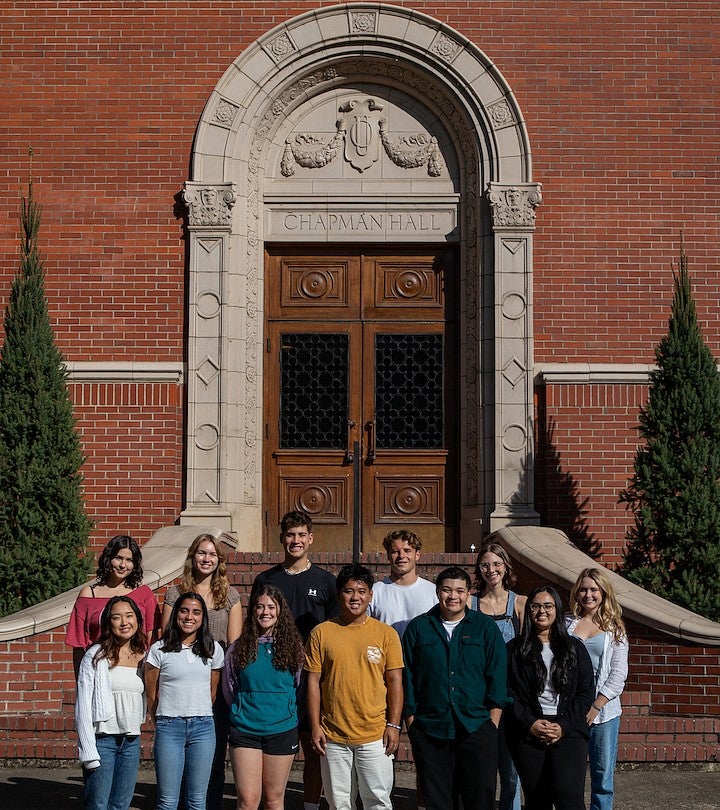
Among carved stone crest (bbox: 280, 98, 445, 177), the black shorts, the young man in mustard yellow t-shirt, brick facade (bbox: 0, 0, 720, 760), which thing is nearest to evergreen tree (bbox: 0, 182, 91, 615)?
brick facade (bbox: 0, 0, 720, 760)

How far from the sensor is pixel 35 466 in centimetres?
1123

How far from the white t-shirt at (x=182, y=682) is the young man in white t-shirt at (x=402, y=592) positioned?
1184 mm

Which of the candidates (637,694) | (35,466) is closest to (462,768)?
(637,694)

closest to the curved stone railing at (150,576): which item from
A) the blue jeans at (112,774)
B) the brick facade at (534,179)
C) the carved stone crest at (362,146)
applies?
the brick facade at (534,179)

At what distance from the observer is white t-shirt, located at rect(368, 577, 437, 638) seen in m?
7.20

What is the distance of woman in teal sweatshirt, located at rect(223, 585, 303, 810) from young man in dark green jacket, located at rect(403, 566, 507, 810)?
2.15 feet

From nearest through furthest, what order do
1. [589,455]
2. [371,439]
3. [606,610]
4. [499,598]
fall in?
[606,610], [499,598], [589,455], [371,439]

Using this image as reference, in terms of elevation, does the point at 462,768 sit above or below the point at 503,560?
below

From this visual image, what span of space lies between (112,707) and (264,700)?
82cm

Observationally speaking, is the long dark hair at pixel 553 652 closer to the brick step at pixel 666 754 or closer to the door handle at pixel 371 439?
the brick step at pixel 666 754

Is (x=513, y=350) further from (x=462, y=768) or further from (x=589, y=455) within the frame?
(x=462, y=768)

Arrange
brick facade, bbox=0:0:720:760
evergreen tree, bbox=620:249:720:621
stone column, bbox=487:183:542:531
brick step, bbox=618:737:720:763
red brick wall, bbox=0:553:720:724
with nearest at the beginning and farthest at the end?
brick step, bbox=618:737:720:763 < red brick wall, bbox=0:553:720:724 < evergreen tree, bbox=620:249:720:621 < stone column, bbox=487:183:542:531 < brick facade, bbox=0:0:720:760

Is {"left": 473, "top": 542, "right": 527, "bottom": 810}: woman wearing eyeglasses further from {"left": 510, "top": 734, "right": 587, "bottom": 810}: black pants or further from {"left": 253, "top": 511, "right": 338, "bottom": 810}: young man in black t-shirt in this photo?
{"left": 253, "top": 511, "right": 338, "bottom": 810}: young man in black t-shirt

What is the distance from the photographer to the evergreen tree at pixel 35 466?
35.8ft
